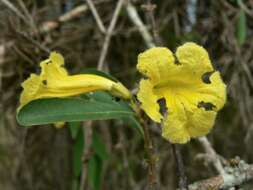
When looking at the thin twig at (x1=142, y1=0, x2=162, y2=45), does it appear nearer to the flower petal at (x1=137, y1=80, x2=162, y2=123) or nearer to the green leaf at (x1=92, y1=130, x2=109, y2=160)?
the flower petal at (x1=137, y1=80, x2=162, y2=123)

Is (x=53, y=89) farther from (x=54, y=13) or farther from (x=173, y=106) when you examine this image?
(x=54, y=13)

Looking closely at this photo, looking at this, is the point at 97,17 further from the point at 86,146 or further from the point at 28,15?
the point at 86,146

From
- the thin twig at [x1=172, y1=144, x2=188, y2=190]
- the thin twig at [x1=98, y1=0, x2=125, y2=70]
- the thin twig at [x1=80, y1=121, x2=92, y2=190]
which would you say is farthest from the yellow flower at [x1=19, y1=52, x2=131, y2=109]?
the thin twig at [x1=98, y1=0, x2=125, y2=70]

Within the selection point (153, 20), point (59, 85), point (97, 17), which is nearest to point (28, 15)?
point (97, 17)

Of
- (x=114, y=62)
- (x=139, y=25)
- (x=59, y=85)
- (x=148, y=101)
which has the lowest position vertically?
(x=148, y=101)

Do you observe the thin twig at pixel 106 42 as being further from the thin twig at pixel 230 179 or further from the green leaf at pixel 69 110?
the thin twig at pixel 230 179

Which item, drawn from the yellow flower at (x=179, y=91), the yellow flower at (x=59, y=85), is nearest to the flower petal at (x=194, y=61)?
the yellow flower at (x=179, y=91)
